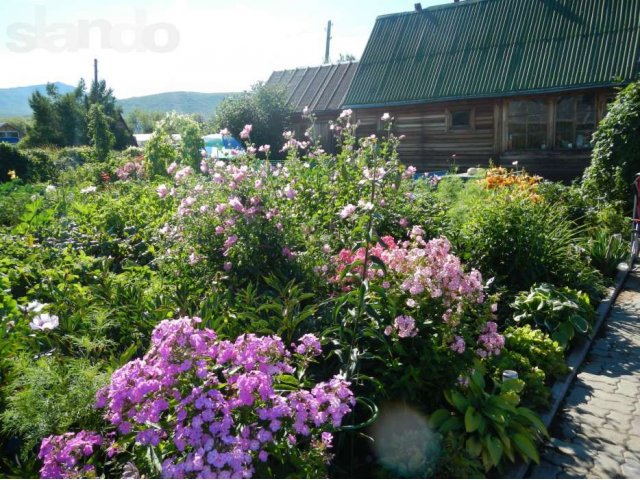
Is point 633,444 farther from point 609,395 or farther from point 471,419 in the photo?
point 471,419

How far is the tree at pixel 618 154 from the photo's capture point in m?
9.55

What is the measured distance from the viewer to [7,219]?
7.59 meters

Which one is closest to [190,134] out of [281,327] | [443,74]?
[443,74]

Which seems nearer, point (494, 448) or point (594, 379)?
point (494, 448)

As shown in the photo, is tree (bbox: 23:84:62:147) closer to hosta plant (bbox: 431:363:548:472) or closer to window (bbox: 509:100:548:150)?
window (bbox: 509:100:548:150)

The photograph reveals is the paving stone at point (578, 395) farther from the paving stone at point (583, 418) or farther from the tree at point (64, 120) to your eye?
the tree at point (64, 120)

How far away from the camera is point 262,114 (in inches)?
963

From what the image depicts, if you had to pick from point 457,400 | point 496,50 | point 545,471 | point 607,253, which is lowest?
point 545,471

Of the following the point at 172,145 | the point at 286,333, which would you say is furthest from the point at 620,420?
Answer: the point at 172,145

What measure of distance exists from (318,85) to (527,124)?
41.8ft

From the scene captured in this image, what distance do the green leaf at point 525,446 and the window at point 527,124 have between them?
14879mm

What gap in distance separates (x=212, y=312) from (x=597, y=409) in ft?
9.86

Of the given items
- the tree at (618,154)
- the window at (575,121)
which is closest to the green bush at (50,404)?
the tree at (618,154)

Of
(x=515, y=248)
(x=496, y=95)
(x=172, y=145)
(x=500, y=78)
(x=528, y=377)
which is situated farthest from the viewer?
(x=500, y=78)
